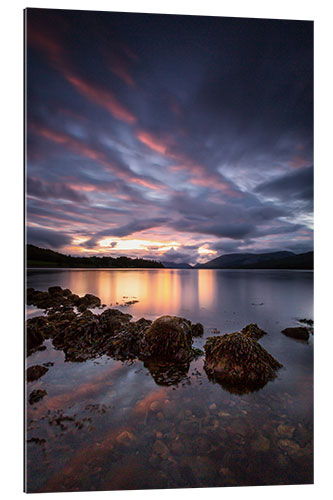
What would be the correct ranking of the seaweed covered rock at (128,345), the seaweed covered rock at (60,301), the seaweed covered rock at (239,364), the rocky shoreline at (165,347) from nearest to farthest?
the seaweed covered rock at (239,364) → the rocky shoreline at (165,347) → the seaweed covered rock at (128,345) → the seaweed covered rock at (60,301)

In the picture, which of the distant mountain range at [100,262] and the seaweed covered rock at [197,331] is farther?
the seaweed covered rock at [197,331]

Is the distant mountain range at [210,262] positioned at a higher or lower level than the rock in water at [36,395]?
higher

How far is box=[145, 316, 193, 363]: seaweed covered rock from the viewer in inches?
137

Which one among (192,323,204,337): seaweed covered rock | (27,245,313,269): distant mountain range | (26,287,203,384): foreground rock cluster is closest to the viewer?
(26,287,203,384): foreground rock cluster

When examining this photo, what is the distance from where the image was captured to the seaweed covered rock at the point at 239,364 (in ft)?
9.61

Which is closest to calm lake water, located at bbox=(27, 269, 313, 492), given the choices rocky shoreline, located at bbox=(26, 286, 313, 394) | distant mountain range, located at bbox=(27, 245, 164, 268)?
rocky shoreline, located at bbox=(26, 286, 313, 394)

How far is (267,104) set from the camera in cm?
330

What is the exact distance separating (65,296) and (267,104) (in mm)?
8519

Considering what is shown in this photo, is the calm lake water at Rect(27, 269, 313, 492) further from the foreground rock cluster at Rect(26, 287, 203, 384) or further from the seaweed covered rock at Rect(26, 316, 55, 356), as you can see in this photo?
the seaweed covered rock at Rect(26, 316, 55, 356)

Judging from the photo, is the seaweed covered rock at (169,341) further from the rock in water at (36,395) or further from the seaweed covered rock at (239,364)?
the rock in water at (36,395)

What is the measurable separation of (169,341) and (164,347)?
0.41ft

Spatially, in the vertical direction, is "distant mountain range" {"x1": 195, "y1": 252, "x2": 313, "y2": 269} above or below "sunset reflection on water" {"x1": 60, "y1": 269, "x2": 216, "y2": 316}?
above

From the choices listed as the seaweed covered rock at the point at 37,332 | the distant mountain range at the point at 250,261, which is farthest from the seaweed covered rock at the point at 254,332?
the seaweed covered rock at the point at 37,332
